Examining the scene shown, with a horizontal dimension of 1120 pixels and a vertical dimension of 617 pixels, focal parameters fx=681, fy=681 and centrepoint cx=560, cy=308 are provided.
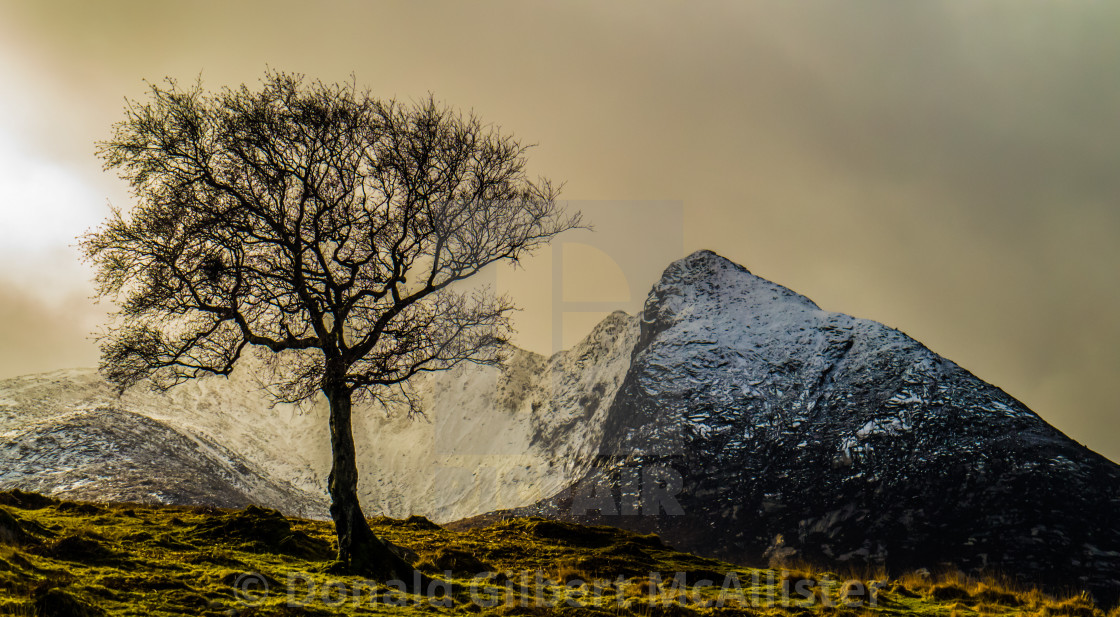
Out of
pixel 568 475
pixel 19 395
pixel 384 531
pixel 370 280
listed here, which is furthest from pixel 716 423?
pixel 19 395

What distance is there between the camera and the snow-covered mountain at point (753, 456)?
111 ft

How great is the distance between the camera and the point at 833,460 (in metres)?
42.3

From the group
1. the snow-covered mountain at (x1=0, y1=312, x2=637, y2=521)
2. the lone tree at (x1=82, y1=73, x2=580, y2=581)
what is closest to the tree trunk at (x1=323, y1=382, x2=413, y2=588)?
the lone tree at (x1=82, y1=73, x2=580, y2=581)

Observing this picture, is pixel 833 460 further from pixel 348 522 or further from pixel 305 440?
pixel 305 440

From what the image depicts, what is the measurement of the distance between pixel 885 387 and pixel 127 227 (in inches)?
1746

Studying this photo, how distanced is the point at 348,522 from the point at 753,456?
3509 cm

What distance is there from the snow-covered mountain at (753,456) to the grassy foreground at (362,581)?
491 cm

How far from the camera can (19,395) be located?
7144 cm

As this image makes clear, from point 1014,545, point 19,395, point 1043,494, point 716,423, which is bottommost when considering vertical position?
point 1014,545

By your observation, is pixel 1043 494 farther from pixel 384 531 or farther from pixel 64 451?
pixel 64 451

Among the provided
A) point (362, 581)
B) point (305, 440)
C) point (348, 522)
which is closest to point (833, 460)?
point (348, 522)

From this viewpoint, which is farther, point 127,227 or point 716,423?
point 716,423

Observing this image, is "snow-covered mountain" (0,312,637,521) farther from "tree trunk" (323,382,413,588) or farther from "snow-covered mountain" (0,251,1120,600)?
"tree trunk" (323,382,413,588)

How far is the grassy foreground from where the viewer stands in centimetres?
1063
